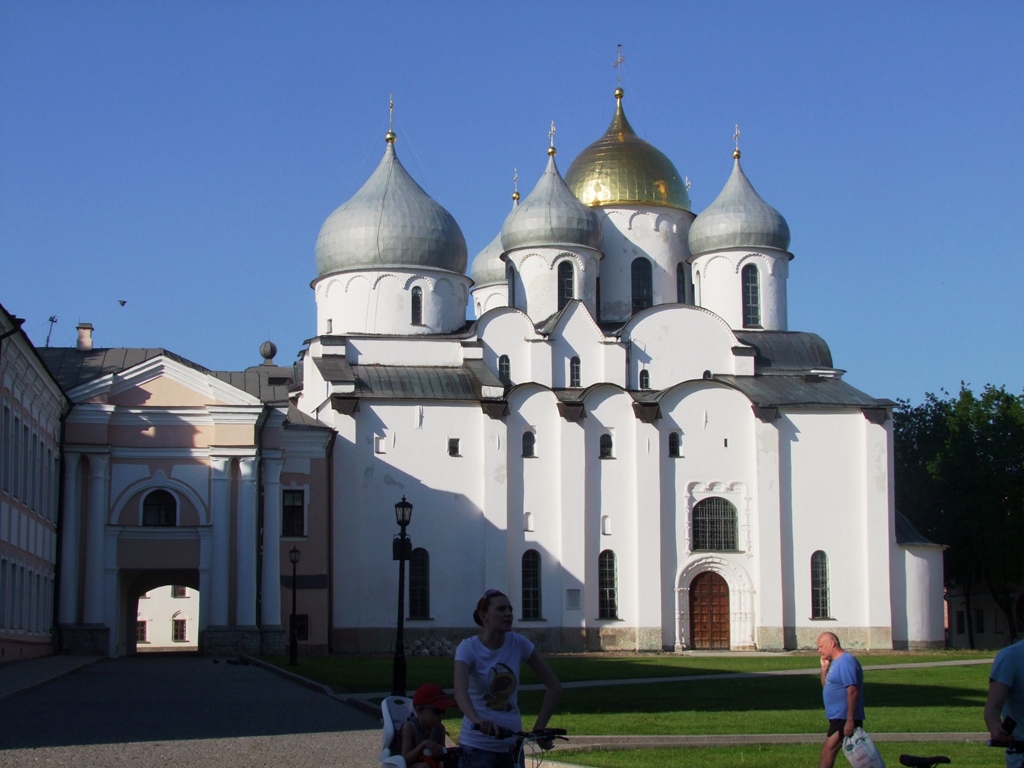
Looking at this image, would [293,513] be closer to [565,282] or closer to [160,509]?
[160,509]

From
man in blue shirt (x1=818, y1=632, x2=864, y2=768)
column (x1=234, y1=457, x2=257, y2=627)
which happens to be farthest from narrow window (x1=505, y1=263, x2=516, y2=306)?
man in blue shirt (x1=818, y1=632, x2=864, y2=768)

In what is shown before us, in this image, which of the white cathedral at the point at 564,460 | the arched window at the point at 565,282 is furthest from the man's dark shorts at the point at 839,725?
the arched window at the point at 565,282

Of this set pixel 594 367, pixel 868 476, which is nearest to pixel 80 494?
pixel 594 367

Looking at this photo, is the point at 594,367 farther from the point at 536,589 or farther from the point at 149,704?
the point at 149,704

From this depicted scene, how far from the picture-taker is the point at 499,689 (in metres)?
10.1

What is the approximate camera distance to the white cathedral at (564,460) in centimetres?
4909

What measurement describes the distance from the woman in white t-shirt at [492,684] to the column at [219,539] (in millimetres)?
32805

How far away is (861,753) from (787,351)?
43005 millimetres

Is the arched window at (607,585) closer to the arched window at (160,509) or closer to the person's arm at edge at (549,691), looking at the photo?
the arched window at (160,509)

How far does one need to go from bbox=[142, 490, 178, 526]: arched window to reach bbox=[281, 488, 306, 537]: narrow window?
531 cm

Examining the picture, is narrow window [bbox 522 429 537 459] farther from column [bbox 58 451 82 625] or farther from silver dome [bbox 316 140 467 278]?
column [bbox 58 451 82 625]

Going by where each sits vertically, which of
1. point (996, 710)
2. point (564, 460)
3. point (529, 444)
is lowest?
point (996, 710)

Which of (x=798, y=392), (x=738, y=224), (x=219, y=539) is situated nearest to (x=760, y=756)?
(x=219, y=539)

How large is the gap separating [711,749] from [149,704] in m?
9.58
